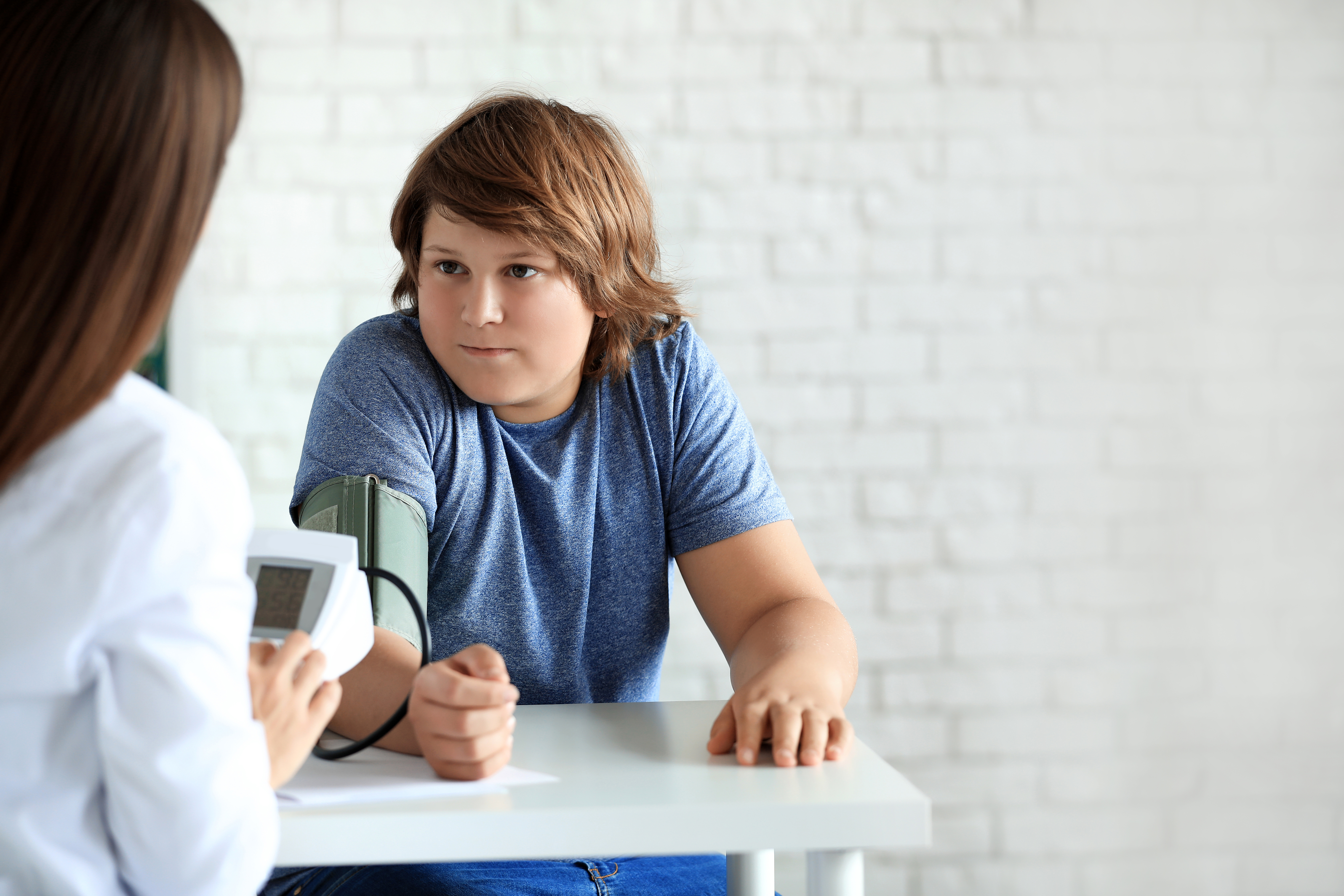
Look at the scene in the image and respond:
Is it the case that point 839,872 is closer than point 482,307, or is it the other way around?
point 839,872

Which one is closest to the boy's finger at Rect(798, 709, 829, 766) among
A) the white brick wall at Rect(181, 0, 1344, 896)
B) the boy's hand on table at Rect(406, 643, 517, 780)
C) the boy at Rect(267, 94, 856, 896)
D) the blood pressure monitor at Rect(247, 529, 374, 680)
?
the boy at Rect(267, 94, 856, 896)

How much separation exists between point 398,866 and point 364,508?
328 mm

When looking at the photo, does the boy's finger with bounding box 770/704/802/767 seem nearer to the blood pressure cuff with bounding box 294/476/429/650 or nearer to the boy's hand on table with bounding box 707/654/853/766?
the boy's hand on table with bounding box 707/654/853/766

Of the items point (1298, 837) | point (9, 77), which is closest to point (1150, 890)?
point (1298, 837)

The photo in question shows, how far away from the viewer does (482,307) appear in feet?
3.80

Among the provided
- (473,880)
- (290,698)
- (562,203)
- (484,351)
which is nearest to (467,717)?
(290,698)

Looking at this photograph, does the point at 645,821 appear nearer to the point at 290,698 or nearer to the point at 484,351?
Answer: the point at 290,698

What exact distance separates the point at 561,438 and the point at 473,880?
0.51 meters

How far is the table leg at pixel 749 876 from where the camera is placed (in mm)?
1090

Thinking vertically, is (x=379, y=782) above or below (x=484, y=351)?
below

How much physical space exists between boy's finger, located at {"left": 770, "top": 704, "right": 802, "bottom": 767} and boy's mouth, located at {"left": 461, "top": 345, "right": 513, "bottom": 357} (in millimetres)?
500

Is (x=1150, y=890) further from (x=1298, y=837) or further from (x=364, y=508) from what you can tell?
(x=364, y=508)

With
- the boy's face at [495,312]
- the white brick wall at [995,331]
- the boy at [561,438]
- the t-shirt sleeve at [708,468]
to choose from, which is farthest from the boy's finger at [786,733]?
the white brick wall at [995,331]

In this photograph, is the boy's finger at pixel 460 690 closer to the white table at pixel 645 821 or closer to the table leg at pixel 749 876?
the white table at pixel 645 821
